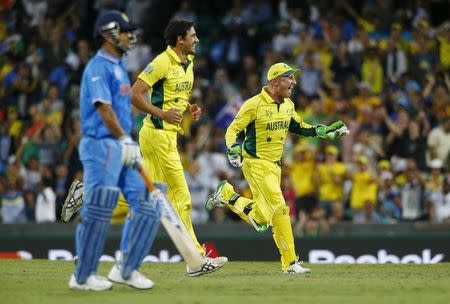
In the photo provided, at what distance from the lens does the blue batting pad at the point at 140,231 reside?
970 cm

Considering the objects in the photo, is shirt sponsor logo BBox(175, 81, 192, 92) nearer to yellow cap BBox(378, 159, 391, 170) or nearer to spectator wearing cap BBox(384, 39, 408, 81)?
yellow cap BBox(378, 159, 391, 170)

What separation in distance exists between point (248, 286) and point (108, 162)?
78.5 inches

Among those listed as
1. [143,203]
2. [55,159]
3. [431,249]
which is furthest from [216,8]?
[143,203]

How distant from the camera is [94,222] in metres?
9.45

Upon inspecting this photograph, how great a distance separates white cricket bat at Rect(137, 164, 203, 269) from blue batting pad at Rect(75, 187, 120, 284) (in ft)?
1.16

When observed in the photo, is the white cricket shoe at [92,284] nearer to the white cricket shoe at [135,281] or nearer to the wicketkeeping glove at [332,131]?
the white cricket shoe at [135,281]

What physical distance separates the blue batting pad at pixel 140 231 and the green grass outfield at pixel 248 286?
0.28m

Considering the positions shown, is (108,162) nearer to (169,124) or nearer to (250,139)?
(169,124)

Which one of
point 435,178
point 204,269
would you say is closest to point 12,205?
point 435,178

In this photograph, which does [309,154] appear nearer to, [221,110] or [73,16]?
[221,110]

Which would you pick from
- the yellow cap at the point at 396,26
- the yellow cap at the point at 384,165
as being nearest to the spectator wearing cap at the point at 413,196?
the yellow cap at the point at 384,165

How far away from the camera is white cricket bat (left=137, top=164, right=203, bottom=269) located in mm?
9766

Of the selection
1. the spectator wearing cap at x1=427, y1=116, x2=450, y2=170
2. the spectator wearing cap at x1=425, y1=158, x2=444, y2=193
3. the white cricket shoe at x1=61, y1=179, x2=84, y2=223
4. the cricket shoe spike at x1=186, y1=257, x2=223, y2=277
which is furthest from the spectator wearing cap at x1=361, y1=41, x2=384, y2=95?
the cricket shoe spike at x1=186, y1=257, x2=223, y2=277

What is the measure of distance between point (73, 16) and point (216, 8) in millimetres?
3149
